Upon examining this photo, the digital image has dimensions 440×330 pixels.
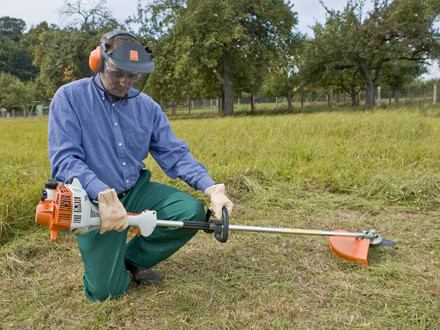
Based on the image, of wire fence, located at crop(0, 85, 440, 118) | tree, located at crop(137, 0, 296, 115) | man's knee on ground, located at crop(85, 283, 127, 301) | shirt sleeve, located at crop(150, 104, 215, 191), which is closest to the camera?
man's knee on ground, located at crop(85, 283, 127, 301)

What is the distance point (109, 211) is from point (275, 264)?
4.42 ft

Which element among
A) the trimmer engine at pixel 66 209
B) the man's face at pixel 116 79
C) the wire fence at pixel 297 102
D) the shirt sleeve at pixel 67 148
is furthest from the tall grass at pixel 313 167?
the wire fence at pixel 297 102

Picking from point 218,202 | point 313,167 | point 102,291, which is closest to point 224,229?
point 218,202

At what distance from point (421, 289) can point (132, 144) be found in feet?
6.15

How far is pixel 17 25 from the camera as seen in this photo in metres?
78.1

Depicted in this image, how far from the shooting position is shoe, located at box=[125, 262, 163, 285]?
2.54 metres

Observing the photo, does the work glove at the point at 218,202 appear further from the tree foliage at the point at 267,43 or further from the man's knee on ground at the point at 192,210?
the tree foliage at the point at 267,43

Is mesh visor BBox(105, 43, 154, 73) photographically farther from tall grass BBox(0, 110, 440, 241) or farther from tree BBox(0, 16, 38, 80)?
tree BBox(0, 16, 38, 80)

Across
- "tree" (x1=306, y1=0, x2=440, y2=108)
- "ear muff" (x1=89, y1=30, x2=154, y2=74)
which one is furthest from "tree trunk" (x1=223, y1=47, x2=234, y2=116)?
"ear muff" (x1=89, y1=30, x2=154, y2=74)

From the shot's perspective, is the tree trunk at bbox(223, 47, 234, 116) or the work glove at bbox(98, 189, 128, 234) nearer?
the work glove at bbox(98, 189, 128, 234)

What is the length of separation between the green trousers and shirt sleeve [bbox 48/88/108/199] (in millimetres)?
302

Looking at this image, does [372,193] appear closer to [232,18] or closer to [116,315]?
[116,315]

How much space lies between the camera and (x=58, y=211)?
6.10ft

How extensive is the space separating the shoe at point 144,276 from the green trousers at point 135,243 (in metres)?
0.04
